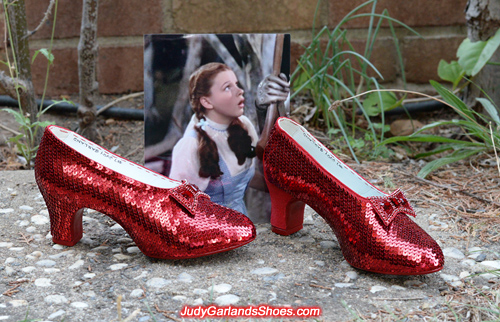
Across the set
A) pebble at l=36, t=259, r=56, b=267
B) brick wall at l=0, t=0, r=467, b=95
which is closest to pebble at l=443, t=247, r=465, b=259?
pebble at l=36, t=259, r=56, b=267

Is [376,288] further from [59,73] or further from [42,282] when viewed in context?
[59,73]

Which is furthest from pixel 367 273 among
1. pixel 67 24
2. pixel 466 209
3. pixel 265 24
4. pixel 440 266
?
pixel 67 24

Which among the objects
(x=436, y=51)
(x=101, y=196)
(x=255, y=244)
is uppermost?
(x=436, y=51)

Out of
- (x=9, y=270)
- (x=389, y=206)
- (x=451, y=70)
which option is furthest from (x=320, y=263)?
(x=451, y=70)

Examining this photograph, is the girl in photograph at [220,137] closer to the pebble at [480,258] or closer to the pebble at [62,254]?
the pebble at [62,254]

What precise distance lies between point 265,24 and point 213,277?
1.25m

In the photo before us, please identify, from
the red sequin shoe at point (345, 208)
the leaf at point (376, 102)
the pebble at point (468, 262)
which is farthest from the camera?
the leaf at point (376, 102)

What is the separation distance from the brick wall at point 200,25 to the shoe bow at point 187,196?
109cm

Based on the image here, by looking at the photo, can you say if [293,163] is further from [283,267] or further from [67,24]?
[67,24]

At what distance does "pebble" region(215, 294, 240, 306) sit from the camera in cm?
84

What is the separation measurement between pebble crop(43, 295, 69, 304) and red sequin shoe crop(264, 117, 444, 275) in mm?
486

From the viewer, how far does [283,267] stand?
0.98m

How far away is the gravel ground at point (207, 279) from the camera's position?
823 mm

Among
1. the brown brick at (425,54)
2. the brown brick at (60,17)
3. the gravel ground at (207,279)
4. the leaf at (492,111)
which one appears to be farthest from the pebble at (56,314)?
the brown brick at (425,54)
